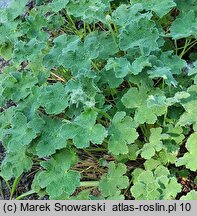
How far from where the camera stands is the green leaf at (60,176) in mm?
2385

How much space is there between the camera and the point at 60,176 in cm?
243

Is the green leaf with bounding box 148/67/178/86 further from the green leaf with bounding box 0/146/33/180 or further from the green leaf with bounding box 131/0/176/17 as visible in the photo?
the green leaf with bounding box 0/146/33/180

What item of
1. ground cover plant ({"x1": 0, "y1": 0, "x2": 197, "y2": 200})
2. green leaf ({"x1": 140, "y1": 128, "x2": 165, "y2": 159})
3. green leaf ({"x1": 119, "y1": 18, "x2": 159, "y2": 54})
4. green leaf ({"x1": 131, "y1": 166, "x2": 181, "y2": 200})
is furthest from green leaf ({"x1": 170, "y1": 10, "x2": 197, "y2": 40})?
green leaf ({"x1": 131, "y1": 166, "x2": 181, "y2": 200})

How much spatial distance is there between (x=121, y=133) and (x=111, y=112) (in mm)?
220

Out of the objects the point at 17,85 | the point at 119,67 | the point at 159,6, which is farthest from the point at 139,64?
the point at 17,85

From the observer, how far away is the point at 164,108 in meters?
2.39

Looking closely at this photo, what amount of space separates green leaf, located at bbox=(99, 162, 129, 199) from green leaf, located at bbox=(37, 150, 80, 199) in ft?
0.46

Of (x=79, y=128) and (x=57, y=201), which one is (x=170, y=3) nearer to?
(x=79, y=128)

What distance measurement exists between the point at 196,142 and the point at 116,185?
16.7 inches

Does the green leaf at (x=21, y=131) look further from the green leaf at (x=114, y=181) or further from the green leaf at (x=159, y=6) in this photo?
Result: the green leaf at (x=159, y=6)

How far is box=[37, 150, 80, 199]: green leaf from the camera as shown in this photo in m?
2.38

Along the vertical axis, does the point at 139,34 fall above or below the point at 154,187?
above

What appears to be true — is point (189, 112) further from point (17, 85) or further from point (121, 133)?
point (17, 85)

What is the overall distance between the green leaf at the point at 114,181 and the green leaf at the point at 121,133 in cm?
13
